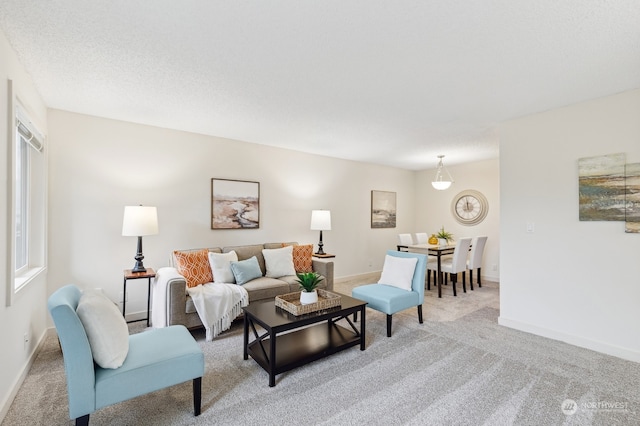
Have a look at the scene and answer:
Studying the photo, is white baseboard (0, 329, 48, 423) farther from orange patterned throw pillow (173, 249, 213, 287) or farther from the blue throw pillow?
the blue throw pillow

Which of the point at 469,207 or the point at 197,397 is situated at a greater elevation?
the point at 469,207

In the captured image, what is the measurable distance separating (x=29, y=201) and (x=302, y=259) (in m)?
3.10

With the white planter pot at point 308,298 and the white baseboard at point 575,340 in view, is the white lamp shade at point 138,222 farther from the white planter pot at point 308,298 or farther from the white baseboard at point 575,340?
the white baseboard at point 575,340

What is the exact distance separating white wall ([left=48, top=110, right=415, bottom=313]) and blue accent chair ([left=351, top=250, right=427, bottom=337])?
1.99 meters

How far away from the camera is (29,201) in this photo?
2902 millimetres

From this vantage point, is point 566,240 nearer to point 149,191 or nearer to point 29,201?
point 149,191

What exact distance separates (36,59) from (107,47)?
67 cm

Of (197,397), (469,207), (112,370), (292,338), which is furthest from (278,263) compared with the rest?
(469,207)

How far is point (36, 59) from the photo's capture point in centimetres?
225

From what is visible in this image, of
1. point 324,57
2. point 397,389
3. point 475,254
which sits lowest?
point 397,389

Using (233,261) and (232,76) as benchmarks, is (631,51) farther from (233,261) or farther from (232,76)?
(233,261)

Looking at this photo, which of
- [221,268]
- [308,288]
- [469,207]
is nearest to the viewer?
[308,288]

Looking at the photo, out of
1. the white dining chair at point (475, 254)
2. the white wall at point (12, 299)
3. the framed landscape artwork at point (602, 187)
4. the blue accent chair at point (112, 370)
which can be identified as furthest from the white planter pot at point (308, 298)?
the white dining chair at point (475, 254)

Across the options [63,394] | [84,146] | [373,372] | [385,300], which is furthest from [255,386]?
[84,146]
